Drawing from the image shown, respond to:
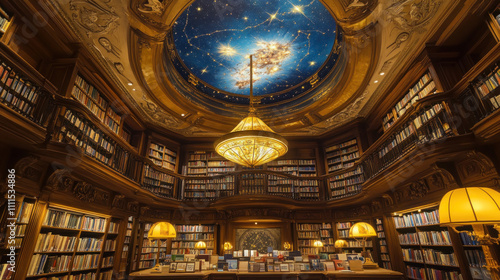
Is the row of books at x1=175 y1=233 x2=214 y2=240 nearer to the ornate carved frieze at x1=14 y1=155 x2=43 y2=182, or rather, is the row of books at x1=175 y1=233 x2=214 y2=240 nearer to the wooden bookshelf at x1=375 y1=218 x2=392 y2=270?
the ornate carved frieze at x1=14 y1=155 x2=43 y2=182

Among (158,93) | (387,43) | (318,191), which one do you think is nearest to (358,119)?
(318,191)

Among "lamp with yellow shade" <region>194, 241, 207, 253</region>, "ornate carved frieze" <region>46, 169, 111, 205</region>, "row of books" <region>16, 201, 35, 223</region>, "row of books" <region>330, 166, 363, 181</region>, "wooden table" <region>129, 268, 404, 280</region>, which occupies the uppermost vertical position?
"row of books" <region>330, 166, 363, 181</region>

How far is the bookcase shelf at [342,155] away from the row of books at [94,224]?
275 inches

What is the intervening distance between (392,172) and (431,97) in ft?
5.13

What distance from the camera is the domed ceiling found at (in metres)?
4.55

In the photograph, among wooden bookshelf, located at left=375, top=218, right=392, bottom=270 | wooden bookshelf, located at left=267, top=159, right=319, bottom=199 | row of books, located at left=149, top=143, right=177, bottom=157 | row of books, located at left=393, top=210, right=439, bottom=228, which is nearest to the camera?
row of books, located at left=393, top=210, right=439, bottom=228

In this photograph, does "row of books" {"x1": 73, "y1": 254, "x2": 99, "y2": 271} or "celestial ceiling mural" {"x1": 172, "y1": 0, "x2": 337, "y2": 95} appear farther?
"celestial ceiling mural" {"x1": 172, "y1": 0, "x2": 337, "y2": 95}

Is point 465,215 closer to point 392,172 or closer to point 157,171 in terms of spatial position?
point 392,172

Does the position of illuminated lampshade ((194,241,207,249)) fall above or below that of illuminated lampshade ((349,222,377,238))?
below

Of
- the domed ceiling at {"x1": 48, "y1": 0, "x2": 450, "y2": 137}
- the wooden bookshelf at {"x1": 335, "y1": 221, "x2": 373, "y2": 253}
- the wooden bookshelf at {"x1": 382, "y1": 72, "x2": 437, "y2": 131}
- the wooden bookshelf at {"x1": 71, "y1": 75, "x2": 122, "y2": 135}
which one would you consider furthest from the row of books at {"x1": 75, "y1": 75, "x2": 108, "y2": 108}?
the wooden bookshelf at {"x1": 335, "y1": 221, "x2": 373, "y2": 253}

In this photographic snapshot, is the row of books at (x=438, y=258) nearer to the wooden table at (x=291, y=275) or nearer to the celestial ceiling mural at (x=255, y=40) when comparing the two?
the wooden table at (x=291, y=275)

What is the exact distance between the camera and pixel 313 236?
315 inches

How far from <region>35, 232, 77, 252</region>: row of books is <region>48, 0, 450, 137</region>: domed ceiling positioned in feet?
11.9

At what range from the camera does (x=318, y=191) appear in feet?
27.5
